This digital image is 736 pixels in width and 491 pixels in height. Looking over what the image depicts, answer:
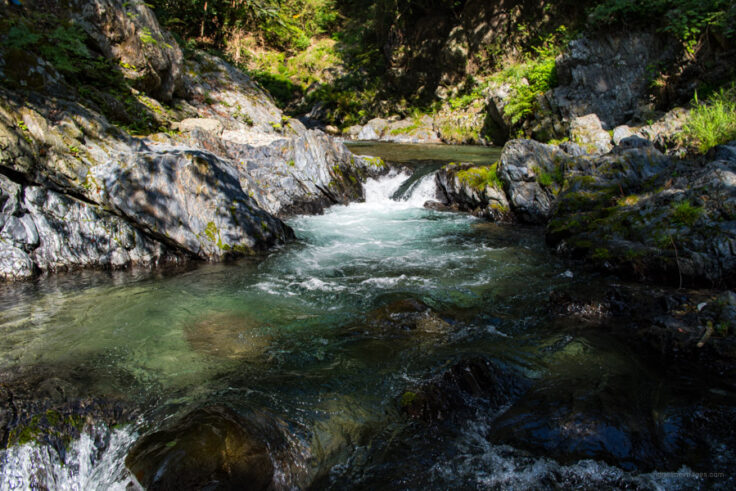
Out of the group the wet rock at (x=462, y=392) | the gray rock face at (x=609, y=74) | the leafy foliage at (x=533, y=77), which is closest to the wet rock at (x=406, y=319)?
the wet rock at (x=462, y=392)

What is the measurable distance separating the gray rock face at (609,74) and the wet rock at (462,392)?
45.7 ft

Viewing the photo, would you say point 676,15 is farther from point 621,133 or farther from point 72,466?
point 72,466

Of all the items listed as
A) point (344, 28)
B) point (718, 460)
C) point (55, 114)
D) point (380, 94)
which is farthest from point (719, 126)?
→ point (344, 28)

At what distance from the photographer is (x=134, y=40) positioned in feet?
36.4

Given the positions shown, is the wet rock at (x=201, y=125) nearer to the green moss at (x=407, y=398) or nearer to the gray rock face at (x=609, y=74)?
the green moss at (x=407, y=398)

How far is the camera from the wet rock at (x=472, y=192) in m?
10.2

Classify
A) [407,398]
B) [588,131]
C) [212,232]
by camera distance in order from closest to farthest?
[407,398] → [212,232] → [588,131]

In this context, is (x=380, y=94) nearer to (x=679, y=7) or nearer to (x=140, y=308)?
(x=679, y=7)

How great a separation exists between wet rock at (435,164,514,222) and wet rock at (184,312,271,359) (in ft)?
23.5

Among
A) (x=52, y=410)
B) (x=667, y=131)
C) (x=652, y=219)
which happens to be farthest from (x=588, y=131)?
(x=52, y=410)

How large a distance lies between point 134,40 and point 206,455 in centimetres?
1212

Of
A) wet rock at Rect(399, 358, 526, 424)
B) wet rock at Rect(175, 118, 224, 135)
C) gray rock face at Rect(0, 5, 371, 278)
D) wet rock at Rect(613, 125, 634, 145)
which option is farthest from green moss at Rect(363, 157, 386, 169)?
wet rock at Rect(399, 358, 526, 424)

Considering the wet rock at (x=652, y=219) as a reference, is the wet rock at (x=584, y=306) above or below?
below

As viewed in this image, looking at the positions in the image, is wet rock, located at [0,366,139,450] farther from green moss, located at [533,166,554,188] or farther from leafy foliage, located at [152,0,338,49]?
leafy foliage, located at [152,0,338,49]
